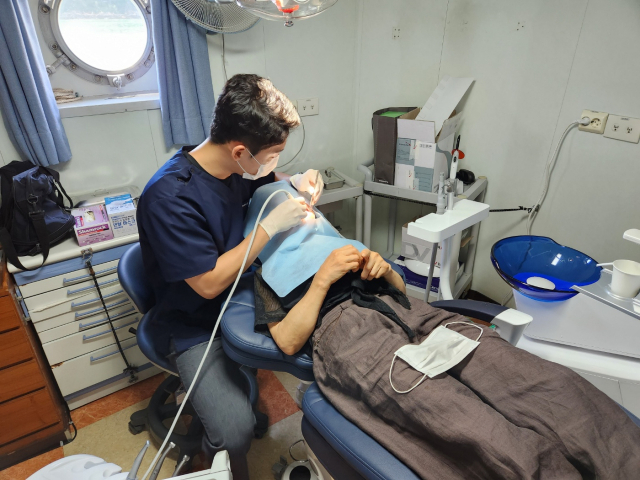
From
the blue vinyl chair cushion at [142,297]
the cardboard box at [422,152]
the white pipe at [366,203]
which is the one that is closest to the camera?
the blue vinyl chair cushion at [142,297]

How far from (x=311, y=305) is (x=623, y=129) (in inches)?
58.0

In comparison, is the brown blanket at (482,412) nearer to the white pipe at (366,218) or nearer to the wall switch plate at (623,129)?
the wall switch plate at (623,129)

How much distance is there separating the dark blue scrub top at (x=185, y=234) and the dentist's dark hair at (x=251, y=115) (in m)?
0.15

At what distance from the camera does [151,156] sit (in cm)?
195

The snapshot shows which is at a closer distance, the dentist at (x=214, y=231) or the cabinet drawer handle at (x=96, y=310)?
the dentist at (x=214, y=231)

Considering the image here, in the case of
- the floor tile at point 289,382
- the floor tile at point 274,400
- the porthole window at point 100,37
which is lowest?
the floor tile at point 274,400

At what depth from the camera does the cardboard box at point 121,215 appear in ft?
5.35

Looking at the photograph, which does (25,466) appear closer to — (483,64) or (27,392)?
(27,392)

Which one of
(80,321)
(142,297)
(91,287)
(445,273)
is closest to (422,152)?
(445,273)

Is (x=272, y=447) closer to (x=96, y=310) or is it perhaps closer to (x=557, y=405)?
(x=96, y=310)

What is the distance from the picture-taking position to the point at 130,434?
1.70m

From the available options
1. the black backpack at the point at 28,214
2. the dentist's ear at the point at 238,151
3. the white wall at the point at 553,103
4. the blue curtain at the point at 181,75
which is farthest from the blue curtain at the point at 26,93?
the white wall at the point at 553,103

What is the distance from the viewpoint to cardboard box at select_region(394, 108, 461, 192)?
1883 millimetres

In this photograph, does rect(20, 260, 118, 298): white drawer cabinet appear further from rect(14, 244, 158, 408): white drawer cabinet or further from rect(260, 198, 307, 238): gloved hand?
rect(260, 198, 307, 238): gloved hand
